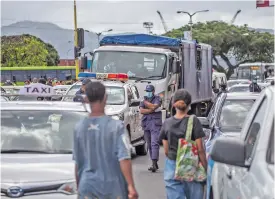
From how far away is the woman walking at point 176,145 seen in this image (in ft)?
24.7

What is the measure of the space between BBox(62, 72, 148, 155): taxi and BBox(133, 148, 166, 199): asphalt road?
2.20ft

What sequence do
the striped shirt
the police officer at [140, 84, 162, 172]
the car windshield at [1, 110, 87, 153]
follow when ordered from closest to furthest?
the striped shirt
the car windshield at [1, 110, 87, 153]
the police officer at [140, 84, 162, 172]

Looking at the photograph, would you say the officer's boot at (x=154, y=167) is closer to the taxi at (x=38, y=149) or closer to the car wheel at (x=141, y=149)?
the car wheel at (x=141, y=149)

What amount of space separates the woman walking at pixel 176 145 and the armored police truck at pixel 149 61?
34.7 ft

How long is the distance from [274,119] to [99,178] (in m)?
1.62

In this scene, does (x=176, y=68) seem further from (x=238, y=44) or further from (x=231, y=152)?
(x=238, y=44)

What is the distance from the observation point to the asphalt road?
11.4 meters

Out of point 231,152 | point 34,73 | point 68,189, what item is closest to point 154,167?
point 68,189

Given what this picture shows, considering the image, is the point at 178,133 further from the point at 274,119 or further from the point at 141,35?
the point at 141,35

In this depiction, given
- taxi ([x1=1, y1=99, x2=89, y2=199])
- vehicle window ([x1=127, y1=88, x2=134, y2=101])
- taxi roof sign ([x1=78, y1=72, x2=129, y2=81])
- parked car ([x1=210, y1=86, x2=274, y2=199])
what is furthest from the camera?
taxi roof sign ([x1=78, y1=72, x2=129, y2=81])

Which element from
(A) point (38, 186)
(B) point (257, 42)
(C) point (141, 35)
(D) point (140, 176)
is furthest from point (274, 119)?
(B) point (257, 42)

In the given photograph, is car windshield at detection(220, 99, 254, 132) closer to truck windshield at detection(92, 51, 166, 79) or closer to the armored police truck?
the armored police truck

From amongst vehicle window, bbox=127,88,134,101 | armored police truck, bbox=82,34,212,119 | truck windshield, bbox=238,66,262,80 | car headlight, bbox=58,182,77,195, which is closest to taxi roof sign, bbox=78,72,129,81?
vehicle window, bbox=127,88,134,101

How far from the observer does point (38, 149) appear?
298 inches
